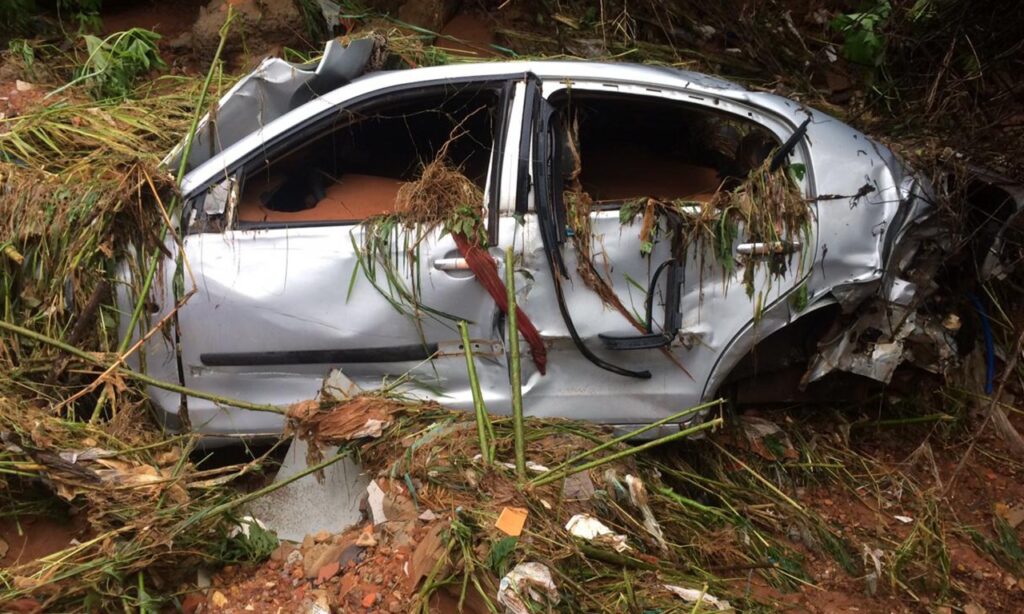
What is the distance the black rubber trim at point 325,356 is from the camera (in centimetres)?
330

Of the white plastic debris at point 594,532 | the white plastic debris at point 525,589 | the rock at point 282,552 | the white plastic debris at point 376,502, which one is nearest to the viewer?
the white plastic debris at point 525,589

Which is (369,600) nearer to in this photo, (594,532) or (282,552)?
(282,552)

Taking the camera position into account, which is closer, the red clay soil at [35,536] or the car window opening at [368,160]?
the red clay soil at [35,536]

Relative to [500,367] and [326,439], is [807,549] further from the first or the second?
[326,439]

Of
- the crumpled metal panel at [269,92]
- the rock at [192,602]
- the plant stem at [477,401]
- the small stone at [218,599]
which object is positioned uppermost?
the crumpled metal panel at [269,92]

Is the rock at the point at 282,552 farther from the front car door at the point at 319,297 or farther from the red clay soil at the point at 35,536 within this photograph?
the red clay soil at the point at 35,536

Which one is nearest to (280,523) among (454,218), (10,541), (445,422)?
(445,422)

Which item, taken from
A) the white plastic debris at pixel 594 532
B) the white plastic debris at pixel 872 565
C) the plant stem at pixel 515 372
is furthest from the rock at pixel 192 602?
the white plastic debris at pixel 872 565

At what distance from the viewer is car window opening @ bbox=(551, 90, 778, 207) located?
3.64 m

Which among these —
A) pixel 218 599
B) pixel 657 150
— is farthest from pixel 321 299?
pixel 657 150

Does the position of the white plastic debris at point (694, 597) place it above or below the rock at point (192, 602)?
above

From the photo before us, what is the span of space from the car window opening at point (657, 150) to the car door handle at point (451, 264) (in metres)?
0.73

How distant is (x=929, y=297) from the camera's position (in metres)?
3.49

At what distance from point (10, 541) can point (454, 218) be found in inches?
81.2
